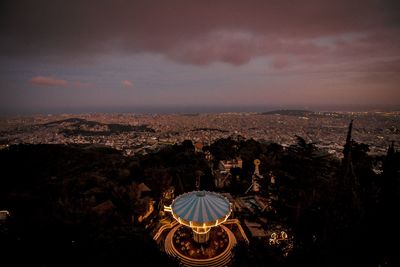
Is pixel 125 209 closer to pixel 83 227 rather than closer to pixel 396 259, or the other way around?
pixel 83 227

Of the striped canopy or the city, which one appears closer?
the striped canopy

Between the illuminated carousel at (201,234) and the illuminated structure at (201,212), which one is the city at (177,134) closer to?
the illuminated carousel at (201,234)

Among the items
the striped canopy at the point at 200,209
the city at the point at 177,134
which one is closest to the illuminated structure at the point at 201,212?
the striped canopy at the point at 200,209

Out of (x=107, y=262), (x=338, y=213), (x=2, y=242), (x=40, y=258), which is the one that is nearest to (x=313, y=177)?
(x=338, y=213)

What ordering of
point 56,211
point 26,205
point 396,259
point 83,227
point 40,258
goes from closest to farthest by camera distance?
point 396,259, point 40,258, point 83,227, point 56,211, point 26,205

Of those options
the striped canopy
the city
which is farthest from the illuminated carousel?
the city

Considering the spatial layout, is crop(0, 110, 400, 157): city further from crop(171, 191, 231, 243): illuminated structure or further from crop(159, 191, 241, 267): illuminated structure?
crop(171, 191, 231, 243): illuminated structure

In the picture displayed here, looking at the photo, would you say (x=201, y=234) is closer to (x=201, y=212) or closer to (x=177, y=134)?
(x=201, y=212)

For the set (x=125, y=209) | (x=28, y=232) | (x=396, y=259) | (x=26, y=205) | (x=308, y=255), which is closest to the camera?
(x=396, y=259)
